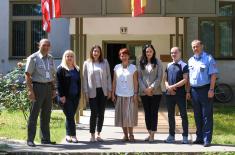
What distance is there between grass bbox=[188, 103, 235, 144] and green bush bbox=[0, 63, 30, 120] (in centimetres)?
444

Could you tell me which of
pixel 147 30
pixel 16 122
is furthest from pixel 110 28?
pixel 16 122

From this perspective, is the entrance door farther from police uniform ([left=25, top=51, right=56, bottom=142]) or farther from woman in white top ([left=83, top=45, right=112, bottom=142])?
police uniform ([left=25, top=51, right=56, bottom=142])

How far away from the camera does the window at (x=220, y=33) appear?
2267 centimetres

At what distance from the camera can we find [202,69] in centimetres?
1073

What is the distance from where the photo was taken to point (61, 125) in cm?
1391

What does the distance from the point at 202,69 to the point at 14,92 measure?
5940 mm

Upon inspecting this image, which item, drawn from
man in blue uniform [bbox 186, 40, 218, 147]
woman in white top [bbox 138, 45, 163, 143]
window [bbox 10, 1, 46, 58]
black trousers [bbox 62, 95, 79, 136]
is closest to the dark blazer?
black trousers [bbox 62, 95, 79, 136]

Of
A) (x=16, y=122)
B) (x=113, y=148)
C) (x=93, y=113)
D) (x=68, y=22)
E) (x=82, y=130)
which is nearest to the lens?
(x=113, y=148)

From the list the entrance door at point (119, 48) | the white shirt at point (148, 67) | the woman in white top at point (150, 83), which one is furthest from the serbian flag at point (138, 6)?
the entrance door at point (119, 48)

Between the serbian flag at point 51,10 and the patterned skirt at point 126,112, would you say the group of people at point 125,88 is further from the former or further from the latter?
the serbian flag at point 51,10

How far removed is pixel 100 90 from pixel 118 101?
453 mm

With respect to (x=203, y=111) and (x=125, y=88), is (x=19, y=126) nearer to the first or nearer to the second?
(x=125, y=88)

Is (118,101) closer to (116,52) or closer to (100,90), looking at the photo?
(100,90)

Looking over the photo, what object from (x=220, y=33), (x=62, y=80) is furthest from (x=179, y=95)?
(x=220, y=33)
